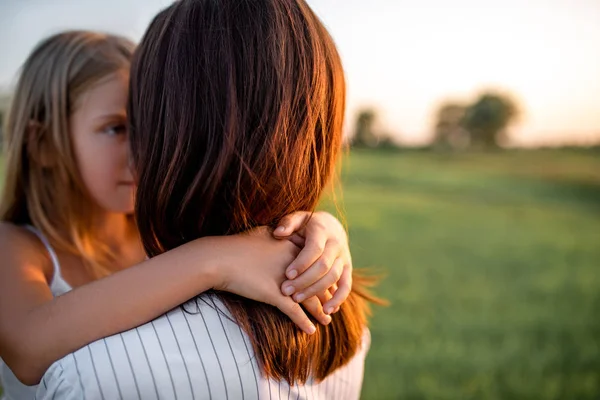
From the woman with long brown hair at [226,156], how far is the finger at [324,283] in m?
0.07

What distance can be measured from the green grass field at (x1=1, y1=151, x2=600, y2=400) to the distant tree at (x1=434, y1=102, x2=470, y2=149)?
99 centimetres

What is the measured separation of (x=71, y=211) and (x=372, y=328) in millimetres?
3530

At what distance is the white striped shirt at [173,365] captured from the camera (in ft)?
3.73

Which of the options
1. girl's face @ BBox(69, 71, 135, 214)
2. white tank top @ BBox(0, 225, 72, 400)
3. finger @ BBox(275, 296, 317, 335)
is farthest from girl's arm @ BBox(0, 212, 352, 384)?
girl's face @ BBox(69, 71, 135, 214)

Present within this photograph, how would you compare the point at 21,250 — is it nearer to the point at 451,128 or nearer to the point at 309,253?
the point at 309,253

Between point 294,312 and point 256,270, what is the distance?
0.42 feet

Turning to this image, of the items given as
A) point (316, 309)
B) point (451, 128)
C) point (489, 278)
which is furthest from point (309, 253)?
point (451, 128)

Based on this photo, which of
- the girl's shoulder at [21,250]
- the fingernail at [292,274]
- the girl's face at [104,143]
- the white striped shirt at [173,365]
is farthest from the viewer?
the girl's face at [104,143]

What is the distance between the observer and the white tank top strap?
6.68 ft

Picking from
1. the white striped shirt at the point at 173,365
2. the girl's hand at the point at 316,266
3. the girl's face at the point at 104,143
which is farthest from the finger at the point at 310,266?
the girl's face at the point at 104,143

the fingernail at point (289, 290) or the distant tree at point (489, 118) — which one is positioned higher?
the fingernail at point (289, 290)

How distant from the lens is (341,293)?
4.99ft

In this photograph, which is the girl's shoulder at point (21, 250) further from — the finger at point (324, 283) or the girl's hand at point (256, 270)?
the finger at point (324, 283)

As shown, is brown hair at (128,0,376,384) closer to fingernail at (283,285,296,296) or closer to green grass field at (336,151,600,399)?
fingernail at (283,285,296,296)
